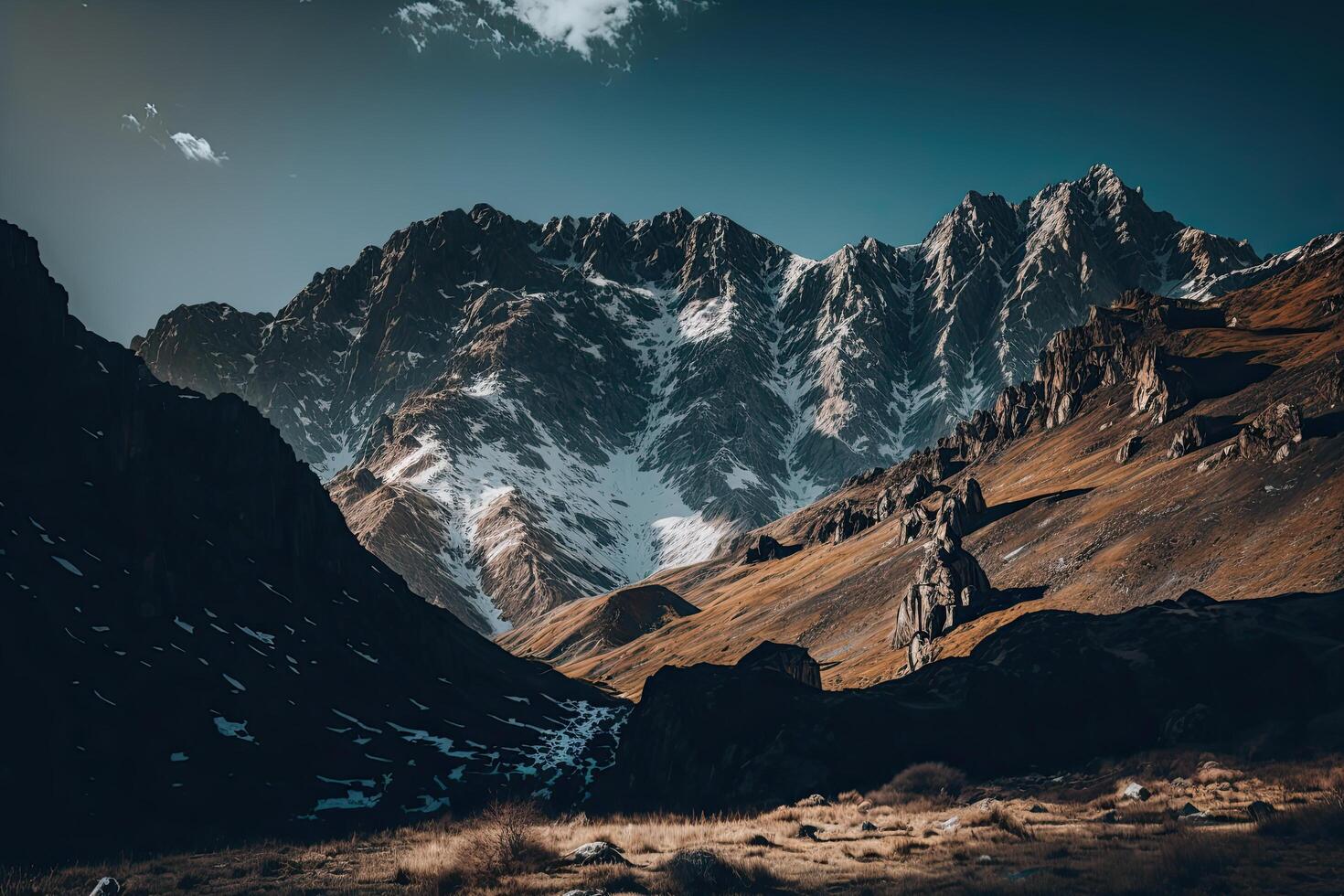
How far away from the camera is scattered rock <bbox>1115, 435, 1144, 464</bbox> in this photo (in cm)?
11612

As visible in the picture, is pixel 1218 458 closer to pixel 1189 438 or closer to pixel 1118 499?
pixel 1118 499

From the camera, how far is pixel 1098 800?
26.0m

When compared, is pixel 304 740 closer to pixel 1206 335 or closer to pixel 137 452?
pixel 137 452

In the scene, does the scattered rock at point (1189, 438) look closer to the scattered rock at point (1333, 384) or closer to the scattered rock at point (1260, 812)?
the scattered rock at point (1333, 384)

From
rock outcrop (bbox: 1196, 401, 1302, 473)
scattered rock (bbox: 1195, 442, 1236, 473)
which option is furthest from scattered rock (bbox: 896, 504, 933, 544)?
rock outcrop (bbox: 1196, 401, 1302, 473)

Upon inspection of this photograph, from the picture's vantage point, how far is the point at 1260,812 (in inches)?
796

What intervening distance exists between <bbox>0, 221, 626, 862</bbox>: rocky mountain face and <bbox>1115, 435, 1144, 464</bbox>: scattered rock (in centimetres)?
8209

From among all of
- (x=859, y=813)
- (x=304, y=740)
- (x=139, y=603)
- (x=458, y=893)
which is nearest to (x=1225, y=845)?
(x=859, y=813)

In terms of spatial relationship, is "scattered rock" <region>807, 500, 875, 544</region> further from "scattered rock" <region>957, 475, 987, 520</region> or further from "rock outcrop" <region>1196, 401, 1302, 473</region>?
"rock outcrop" <region>1196, 401, 1302, 473</region>

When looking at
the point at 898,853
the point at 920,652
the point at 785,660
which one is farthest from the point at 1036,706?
the point at 920,652

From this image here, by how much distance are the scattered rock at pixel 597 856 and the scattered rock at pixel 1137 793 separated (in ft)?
53.9

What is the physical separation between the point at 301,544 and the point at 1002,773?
7022 centimetres

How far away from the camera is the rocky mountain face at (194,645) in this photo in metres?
43.1

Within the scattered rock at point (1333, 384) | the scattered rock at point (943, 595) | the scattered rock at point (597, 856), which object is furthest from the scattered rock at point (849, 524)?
the scattered rock at point (597, 856)
